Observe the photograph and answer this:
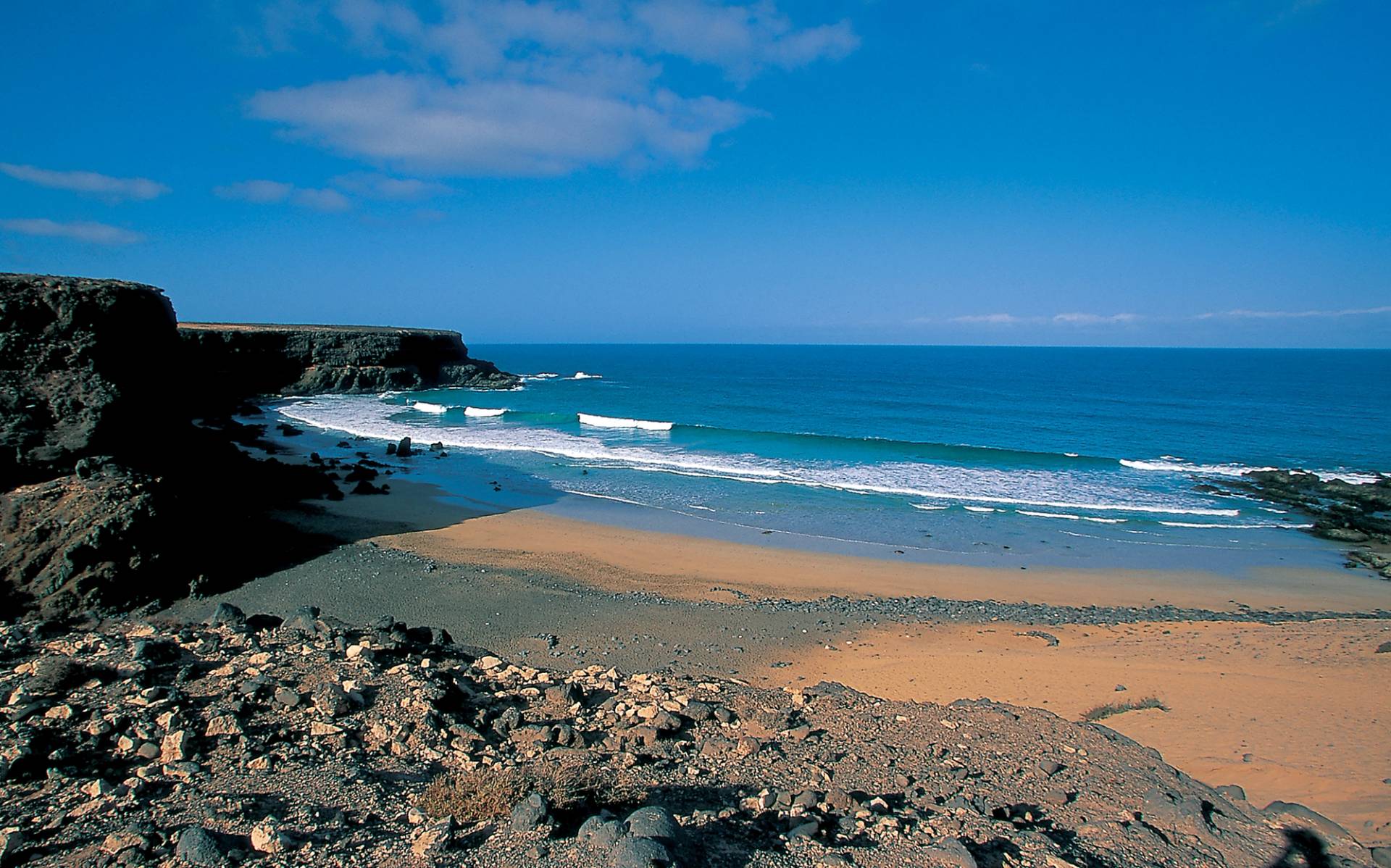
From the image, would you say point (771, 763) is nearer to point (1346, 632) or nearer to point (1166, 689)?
point (1166, 689)

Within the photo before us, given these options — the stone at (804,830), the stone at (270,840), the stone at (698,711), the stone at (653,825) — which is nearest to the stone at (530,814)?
the stone at (653,825)

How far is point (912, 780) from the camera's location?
6023 mm

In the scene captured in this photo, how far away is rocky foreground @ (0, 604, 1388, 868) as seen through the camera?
4602mm

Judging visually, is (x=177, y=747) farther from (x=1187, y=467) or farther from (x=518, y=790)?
(x=1187, y=467)

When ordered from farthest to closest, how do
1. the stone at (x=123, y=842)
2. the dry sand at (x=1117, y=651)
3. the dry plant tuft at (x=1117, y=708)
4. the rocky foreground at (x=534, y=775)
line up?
the dry plant tuft at (x=1117, y=708)
the dry sand at (x=1117, y=651)
the rocky foreground at (x=534, y=775)
the stone at (x=123, y=842)

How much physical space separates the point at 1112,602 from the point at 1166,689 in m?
4.96

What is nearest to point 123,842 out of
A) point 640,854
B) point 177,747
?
point 177,747

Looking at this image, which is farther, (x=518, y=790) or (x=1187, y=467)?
(x=1187, y=467)

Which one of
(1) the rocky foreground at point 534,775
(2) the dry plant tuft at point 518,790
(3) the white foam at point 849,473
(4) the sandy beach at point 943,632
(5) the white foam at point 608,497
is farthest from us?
(3) the white foam at point 849,473

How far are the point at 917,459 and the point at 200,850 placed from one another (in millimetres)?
30407

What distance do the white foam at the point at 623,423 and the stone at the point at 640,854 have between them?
37.3 metres

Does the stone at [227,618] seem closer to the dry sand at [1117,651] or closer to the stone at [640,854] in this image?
the dry sand at [1117,651]

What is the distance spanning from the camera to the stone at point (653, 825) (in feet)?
14.7

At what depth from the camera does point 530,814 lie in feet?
15.5
